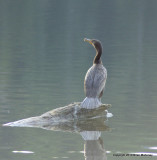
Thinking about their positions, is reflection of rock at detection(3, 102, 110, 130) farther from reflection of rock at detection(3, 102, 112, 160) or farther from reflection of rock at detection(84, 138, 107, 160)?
reflection of rock at detection(84, 138, 107, 160)

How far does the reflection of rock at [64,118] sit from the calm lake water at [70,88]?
0.40 metres

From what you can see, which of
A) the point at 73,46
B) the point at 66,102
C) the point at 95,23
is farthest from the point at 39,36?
the point at 66,102

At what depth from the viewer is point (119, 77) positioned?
2659cm

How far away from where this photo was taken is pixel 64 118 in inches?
675

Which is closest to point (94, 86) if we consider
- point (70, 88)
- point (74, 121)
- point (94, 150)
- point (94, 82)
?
point (94, 82)

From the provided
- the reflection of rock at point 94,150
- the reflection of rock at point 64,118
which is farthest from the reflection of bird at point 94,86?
the reflection of rock at point 94,150

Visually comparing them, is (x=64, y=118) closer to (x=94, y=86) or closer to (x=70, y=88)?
(x=94, y=86)

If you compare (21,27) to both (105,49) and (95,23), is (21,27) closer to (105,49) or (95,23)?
(95,23)

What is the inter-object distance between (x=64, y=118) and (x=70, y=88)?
612 cm

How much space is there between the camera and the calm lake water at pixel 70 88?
14.9 meters

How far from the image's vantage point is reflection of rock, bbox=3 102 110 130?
16.7 m

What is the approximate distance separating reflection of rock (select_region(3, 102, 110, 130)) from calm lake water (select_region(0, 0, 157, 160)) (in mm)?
400

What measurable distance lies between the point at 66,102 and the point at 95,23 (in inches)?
1882

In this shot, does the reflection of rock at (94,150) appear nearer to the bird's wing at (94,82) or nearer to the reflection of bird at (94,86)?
the reflection of bird at (94,86)
